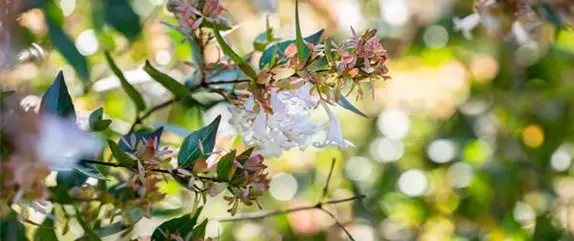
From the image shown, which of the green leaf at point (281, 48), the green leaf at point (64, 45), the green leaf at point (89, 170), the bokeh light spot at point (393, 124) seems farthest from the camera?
the bokeh light spot at point (393, 124)

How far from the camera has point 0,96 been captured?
1.38ft

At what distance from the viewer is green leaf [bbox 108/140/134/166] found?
0.46m

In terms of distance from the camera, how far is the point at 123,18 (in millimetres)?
815

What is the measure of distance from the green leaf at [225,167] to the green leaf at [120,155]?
0.05 metres

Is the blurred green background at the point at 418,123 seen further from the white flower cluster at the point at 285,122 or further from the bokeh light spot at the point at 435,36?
the white flower cluster at the point at 285,122

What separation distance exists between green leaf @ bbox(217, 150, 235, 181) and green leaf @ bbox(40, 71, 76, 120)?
0.08m

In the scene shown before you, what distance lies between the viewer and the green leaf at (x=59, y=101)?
0.45 meters

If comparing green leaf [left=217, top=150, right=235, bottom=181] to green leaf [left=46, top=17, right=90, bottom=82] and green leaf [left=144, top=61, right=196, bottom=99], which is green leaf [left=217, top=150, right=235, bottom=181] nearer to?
green leaf [left=144, top=61, right=196, bottom=99]

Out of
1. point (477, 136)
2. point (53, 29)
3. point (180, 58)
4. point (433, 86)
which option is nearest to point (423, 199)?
point (477, 136)

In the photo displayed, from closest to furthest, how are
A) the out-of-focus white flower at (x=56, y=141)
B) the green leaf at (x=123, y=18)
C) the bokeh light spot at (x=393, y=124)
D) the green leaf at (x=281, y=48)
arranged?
1. the out-of-focus white flower at (x=56, y=141)
2. the green leaf at (x=281, y=48)
3. the green leaf at (x=123, y=18)
4. the bokeh light spot at (x=393, y=124)

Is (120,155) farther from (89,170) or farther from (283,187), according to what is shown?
(283,187)

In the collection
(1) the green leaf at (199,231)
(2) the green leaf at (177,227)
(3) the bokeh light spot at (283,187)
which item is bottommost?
(3) the bokeh light spot at (283,187)

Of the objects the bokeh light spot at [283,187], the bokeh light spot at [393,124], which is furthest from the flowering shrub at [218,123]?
the bokeh light spot at [393,124]

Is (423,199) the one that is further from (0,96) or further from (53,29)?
(0,96)
